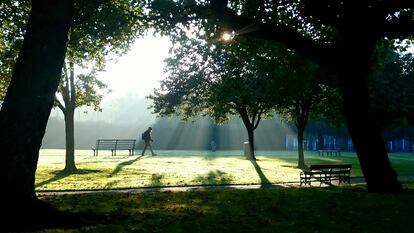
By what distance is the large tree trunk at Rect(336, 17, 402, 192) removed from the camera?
12.3 m

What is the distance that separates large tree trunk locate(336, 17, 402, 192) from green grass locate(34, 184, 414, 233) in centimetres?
105

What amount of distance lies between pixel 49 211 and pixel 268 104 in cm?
Answer: 2316

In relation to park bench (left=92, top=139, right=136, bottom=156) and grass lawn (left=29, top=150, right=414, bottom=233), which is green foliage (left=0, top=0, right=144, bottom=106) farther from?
park bench (left=92, top=139, right=136, bottom=156)

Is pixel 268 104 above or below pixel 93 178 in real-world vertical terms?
above

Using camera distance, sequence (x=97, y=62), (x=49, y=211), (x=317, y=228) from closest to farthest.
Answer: (x=317, y=228), (x=49, y=211), (x=97, y=62)

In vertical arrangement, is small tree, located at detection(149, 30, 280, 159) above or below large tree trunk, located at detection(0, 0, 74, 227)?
above

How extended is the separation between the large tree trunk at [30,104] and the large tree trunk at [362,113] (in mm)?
7656

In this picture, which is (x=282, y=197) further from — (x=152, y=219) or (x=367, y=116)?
(x=152, y=219)

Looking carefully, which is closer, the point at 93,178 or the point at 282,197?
the point at 282,197

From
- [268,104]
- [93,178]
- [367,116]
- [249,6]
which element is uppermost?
[249,6]

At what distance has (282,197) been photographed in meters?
11.0

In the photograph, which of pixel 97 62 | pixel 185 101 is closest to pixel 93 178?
pixel 97 62

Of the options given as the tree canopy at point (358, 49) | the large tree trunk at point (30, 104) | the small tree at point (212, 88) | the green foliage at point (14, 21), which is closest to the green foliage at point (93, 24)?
the green foliage at point (14, 21)

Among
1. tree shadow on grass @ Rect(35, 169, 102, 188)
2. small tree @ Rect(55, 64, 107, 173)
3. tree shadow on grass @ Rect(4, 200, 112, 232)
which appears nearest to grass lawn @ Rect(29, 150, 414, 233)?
tree shadow on grass @ Rect(4, 200, 112, 232)
